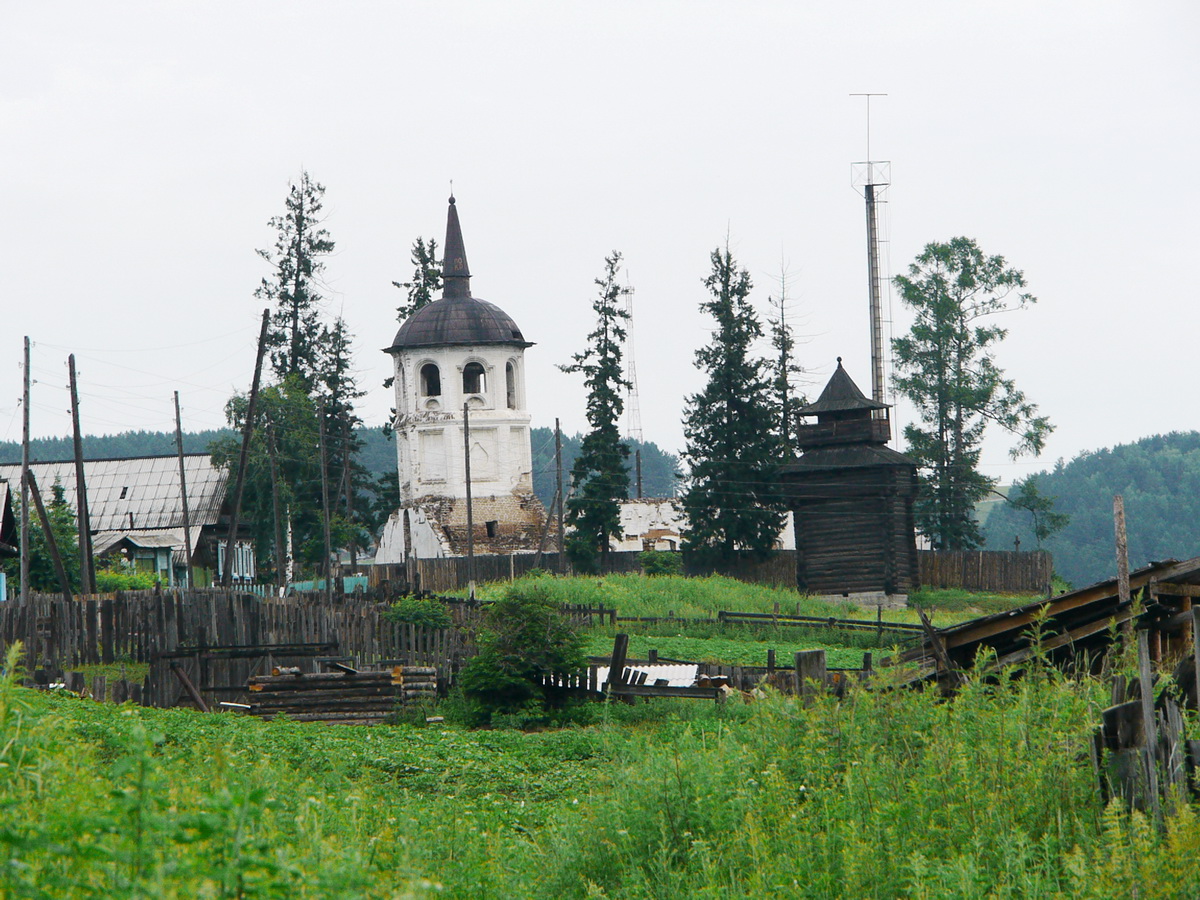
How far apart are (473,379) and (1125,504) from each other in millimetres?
54216

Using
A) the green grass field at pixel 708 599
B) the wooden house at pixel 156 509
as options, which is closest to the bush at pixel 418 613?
the green grass field at pixel 708 599

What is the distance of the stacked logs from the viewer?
720 inches

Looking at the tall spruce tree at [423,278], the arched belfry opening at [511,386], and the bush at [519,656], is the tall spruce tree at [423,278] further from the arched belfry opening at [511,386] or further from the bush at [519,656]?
the bush at [519,656]

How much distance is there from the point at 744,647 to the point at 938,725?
21285 millimetres

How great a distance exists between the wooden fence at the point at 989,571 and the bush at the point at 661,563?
28.6 feet

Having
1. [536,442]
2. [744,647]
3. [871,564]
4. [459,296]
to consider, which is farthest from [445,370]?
[536,442]

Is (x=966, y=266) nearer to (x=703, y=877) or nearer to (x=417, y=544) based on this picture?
(x=417, y=544)

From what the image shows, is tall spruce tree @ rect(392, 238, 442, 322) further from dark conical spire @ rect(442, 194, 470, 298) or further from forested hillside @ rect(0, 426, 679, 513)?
forested hillside @ rect(0, 426, 679, 513)

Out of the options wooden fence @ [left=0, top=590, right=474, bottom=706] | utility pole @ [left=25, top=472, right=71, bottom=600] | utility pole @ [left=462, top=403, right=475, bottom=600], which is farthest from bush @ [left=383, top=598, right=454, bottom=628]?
utility pole @ [left=462, top=403, right=475, bottom=600]

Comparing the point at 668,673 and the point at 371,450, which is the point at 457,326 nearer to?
the point at 668,673

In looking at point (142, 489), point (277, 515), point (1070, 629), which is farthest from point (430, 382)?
point (1070, 629)

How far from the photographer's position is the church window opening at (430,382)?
59.1 metres

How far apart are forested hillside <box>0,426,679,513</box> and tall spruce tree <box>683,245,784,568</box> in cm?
6044

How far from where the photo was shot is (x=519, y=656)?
1884cm
